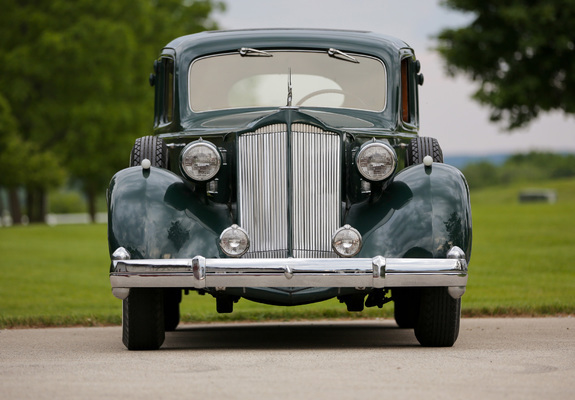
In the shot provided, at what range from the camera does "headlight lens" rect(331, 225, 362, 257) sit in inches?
265

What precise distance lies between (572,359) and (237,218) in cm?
233

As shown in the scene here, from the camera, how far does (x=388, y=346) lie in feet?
24.2

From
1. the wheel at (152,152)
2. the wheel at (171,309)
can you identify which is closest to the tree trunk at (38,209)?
the wheel at (171,309)

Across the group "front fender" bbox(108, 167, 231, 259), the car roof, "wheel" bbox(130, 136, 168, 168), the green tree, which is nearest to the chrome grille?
"front fender" bbox(108, 167, 231, 259)

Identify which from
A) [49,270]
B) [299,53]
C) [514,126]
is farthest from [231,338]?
[514,126]

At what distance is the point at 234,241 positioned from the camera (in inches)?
265

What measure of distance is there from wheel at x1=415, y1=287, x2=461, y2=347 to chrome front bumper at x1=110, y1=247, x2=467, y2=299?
477 mm

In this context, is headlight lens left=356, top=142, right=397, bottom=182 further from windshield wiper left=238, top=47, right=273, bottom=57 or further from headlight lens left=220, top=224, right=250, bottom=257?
windshield wiper left=238, top=47, right=273, bottom=57

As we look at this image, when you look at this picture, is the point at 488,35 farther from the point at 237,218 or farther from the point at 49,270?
the point at 237,218

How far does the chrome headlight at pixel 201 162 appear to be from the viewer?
7082 millimetres

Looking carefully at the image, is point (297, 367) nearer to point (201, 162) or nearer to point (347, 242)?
point (347, 242)

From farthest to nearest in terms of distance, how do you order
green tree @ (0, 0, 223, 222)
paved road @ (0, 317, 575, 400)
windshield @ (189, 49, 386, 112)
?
green tree @ (0, 0, 223, 222), windshield @ (189, 49, 386, 112), paved road @ (0, 317, 575, 400)

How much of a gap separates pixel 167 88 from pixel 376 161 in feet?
7.79

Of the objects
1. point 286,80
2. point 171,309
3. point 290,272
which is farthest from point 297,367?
point 171,309
